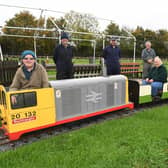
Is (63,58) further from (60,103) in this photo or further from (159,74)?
(159,74)

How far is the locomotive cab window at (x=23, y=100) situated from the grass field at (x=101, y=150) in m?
0.59

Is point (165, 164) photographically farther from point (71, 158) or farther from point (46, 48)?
point (46, 48)

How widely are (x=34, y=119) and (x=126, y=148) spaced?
1445mm

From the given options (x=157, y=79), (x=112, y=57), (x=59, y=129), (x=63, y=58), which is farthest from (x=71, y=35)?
(x=59, y=129)

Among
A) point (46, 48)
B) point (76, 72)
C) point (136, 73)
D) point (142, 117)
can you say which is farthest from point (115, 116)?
point (46, 48)

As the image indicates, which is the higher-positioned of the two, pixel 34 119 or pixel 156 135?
pixel 34 119

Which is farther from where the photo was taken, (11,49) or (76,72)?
(11,49)

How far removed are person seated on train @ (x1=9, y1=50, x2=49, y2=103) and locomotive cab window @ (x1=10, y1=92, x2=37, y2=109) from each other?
29cm

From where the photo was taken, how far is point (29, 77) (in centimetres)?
364

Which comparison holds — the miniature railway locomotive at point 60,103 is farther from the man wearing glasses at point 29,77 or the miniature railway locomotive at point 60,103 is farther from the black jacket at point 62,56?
the black jacket at point 62,56

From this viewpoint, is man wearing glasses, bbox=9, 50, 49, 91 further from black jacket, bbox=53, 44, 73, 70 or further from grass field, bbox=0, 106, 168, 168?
black jacket, bbox=53, 44, 73, 70

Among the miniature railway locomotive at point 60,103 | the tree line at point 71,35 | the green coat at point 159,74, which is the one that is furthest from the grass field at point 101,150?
the tree line at point 71,35

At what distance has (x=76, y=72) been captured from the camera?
371 inches

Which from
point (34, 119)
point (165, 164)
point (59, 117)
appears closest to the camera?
point (165, 164)
